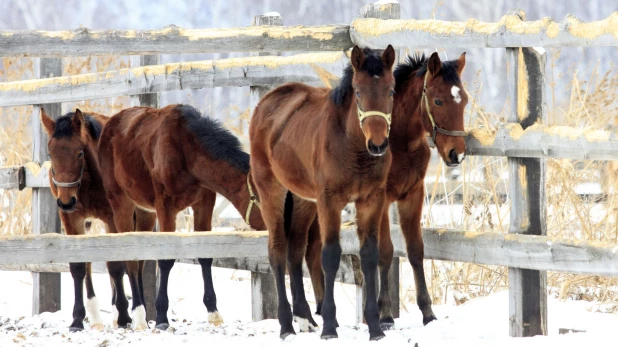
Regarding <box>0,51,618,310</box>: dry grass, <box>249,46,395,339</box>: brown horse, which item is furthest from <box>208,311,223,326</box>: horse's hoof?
<box>0,51,618,310</box>: dry grass

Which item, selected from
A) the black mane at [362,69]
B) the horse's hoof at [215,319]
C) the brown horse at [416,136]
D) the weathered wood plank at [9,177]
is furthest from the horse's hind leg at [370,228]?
the weathered wood plank at [9,177]

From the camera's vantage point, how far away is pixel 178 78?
22.7ft

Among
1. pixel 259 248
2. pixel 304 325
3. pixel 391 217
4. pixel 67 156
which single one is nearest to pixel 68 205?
pixel 67 156

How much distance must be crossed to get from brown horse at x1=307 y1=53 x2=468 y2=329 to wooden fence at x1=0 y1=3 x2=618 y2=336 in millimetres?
182

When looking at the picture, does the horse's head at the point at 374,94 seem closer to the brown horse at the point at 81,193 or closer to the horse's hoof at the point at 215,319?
the horse's hoof at the point at 215,319

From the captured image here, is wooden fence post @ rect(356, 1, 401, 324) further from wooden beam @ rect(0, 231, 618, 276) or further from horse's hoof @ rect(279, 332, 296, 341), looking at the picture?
horse's hoof @ rect(279, 332, 296, 341)

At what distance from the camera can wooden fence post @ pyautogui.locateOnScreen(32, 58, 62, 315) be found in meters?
7.96

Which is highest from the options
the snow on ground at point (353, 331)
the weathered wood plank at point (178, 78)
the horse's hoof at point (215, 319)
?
the weathered wood plank at point (178, 78)

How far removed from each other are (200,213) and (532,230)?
113 inches

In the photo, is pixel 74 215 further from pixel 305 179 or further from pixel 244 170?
pixel 305 179

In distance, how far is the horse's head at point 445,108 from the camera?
5.20m

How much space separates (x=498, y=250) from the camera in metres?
5.08

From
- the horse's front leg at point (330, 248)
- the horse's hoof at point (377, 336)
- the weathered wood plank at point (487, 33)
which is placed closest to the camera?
the weathered wood plank at point (487, 33)

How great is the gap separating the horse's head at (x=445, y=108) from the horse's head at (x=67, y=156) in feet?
9.14
